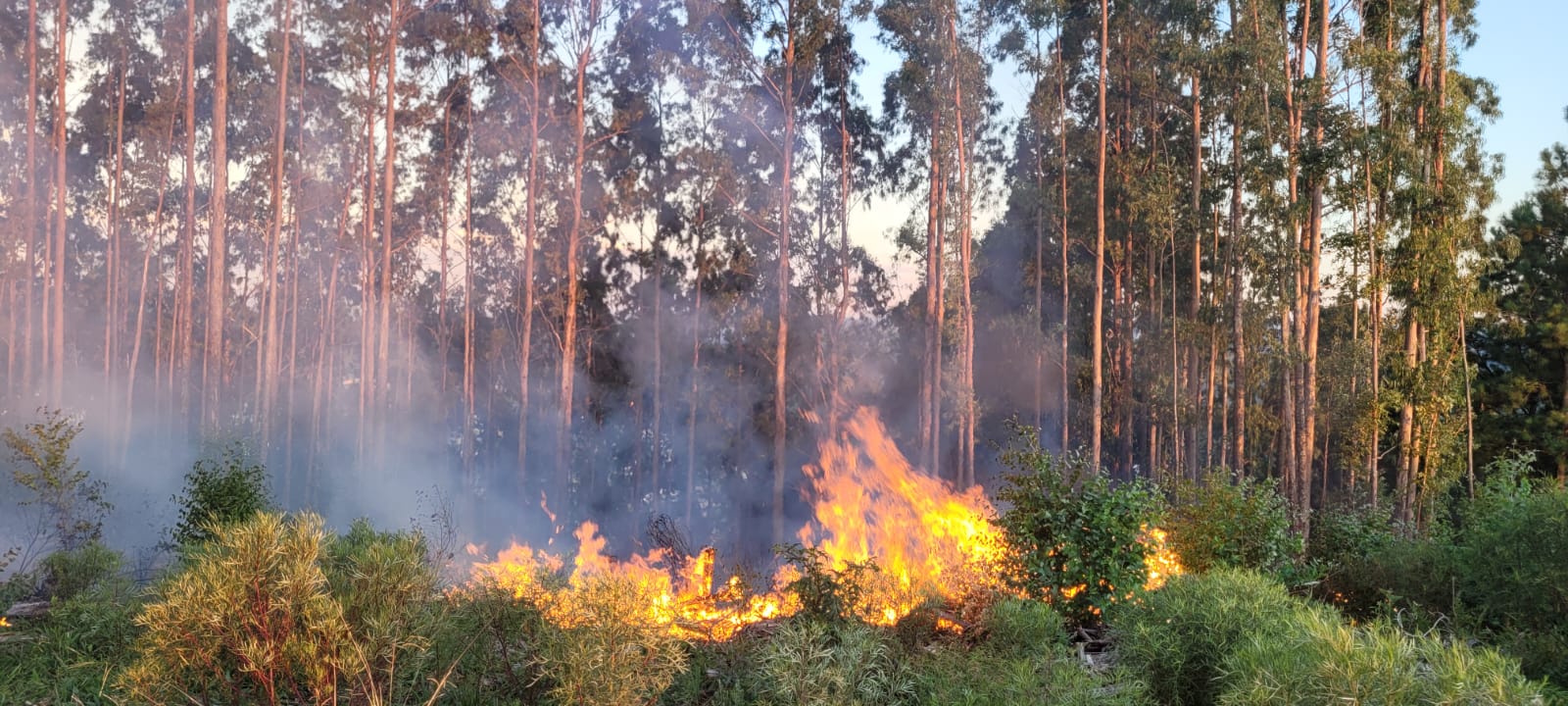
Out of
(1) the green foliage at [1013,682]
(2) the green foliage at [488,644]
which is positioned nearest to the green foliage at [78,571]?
(2) the green foliage at [488,644]

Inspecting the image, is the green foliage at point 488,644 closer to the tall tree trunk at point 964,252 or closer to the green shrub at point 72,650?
the green shrub at point 72,650

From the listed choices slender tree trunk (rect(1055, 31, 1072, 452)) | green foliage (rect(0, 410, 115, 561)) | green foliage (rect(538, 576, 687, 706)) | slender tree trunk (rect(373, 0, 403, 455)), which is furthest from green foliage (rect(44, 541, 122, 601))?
slender tree trunk (rect(1055, 31, 1072, 452))

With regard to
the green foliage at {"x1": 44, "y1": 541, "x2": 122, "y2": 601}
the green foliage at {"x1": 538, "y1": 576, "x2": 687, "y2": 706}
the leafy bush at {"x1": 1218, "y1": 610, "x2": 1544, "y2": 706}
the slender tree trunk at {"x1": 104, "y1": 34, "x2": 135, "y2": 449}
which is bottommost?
the green foliage at {"x1": 44, "y1": 541, "x2": 122, "y2": 601}

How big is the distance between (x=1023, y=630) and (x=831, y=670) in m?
1.80

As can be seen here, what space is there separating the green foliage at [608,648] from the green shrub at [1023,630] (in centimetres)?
253

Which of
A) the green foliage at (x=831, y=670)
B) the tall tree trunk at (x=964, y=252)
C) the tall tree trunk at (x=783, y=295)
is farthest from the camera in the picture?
the tall tree trunk at (x=964, y=252)

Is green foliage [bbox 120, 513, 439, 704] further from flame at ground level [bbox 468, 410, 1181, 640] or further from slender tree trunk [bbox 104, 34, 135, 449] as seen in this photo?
slender tree trunk [bbox 104, 34, 135, 449]

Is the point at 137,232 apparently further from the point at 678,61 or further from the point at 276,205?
the point at 678,61

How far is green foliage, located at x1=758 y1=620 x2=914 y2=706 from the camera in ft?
18.1

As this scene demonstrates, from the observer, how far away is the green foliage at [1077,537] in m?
8.01

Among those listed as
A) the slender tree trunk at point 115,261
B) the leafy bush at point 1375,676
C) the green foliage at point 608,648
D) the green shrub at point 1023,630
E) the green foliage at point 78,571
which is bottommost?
the green foliage at point 78,571

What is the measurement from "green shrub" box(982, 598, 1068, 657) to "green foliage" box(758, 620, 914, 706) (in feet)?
2.49

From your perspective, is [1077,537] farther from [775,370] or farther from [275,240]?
[275,240]

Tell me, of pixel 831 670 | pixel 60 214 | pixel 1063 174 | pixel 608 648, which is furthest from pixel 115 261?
pixel 831 670
